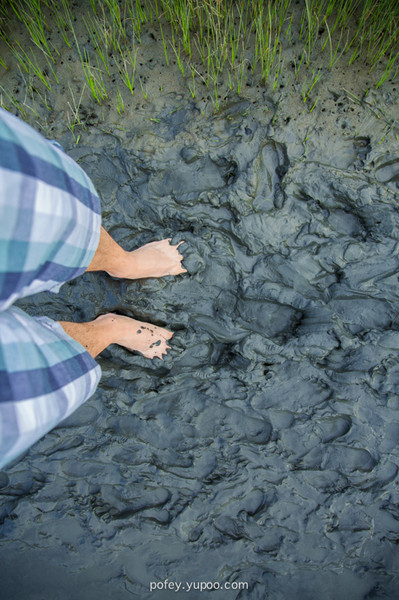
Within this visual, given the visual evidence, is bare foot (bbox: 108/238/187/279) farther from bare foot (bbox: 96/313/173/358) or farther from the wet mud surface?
bare foot (bbox: 96/313/173/358)

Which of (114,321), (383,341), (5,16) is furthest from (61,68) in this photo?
(383,341)

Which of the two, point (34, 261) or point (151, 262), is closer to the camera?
point (34, 261)

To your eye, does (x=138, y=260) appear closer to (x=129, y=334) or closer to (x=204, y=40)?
(x=129, y=334)

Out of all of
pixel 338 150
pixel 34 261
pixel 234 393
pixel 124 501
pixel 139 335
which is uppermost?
pixel 34 261

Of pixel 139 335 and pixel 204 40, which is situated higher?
pixel 204 40

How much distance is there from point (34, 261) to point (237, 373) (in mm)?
1272

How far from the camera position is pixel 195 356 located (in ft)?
6.70

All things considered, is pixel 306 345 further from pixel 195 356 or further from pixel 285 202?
pixel 285 202

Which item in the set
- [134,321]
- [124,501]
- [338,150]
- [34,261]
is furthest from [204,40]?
[124,501]

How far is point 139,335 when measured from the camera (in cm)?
197

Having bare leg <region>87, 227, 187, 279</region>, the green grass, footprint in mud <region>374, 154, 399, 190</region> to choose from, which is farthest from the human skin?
footprint in mud <region>374, 154, 399, 190</region>

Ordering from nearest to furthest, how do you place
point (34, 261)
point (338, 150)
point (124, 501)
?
1. point (34, 261)
2. point (124, 501)
3. point (338, 150)

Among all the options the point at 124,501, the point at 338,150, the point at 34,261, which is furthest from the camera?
the point at 338,150

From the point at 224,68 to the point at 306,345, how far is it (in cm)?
157
